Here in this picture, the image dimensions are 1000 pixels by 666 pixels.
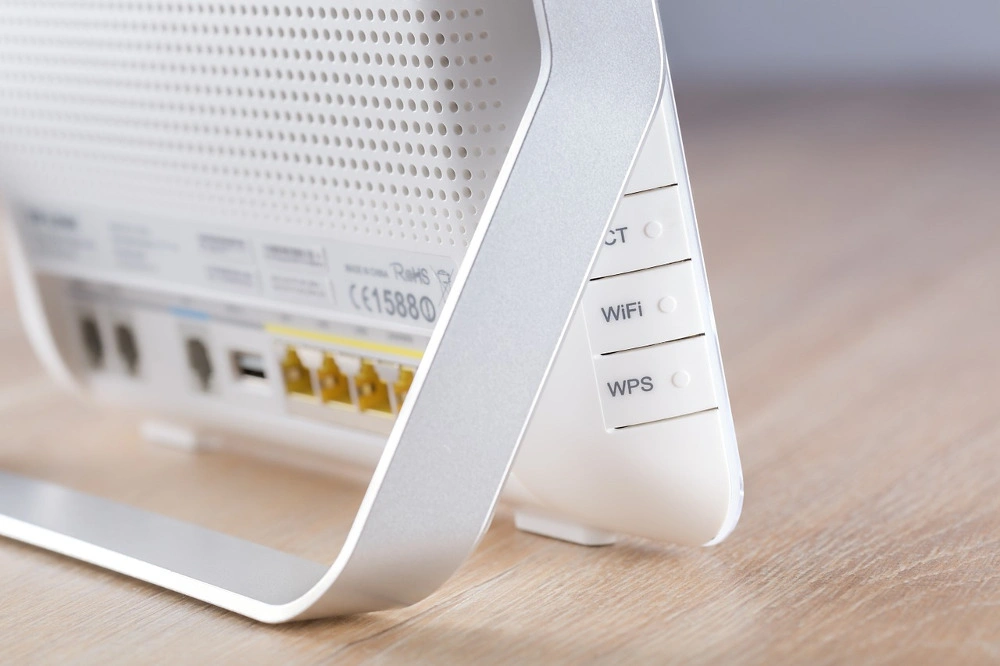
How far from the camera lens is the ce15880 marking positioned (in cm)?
59

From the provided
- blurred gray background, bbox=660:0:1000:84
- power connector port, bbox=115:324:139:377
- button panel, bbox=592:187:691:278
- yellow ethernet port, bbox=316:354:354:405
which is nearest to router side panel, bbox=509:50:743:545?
button panel, bbox=592:187:691:278

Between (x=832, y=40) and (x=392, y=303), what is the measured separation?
6.16 feet

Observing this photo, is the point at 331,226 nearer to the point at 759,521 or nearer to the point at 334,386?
the point at 334,386

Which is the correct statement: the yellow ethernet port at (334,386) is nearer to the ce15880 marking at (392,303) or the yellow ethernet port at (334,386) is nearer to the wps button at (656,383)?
the ce15880 marking at (392,303)

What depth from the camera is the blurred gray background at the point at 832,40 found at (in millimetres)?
2189

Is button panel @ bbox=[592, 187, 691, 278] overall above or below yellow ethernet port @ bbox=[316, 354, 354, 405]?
above

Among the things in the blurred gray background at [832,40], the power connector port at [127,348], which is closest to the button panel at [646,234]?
the power connector port at [127,348]

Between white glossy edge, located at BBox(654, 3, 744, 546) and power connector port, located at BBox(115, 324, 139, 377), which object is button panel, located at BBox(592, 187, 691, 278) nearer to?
white glossy edge, located at BBox(654, 3, 744, 546)

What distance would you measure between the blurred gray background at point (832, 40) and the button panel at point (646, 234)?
1793mm

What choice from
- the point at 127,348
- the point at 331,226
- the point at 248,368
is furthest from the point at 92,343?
the point at 331,226

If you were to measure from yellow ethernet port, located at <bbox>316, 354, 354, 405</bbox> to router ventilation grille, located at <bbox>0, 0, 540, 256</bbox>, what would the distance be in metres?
0.08

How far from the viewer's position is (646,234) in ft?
1.77

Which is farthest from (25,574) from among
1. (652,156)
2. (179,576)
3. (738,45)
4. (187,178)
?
(738,45)

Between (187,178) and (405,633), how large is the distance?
258 mm
